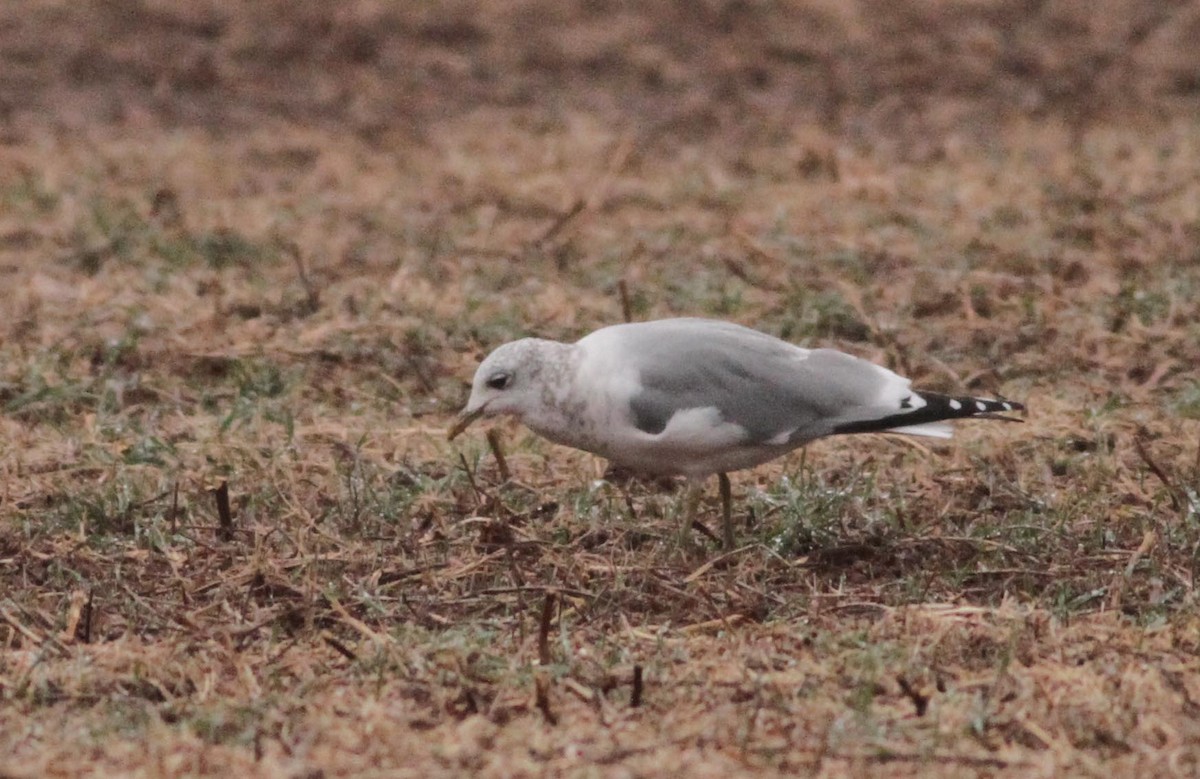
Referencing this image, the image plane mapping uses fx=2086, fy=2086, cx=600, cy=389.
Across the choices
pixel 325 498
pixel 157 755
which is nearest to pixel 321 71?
pixel 325 498

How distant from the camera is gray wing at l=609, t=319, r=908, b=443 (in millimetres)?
4543

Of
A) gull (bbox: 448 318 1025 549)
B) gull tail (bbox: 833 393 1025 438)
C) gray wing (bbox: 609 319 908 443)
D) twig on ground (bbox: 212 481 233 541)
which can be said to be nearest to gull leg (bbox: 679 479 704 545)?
gull (bbox: 448 318 1025 549)

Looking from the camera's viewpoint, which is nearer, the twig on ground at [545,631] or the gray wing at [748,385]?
the twig on ground at [545,631]

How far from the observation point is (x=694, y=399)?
4.54m

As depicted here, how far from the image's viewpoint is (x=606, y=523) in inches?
194

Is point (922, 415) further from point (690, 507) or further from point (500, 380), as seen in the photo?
point (500, 380)

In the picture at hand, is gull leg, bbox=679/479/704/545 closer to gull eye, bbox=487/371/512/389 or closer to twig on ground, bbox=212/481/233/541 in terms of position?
gull eye, bbox=487/371/512/389

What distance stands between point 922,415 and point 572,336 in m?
2.14

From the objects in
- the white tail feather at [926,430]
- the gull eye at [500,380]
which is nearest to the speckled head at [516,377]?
the gull eye at [500,380]

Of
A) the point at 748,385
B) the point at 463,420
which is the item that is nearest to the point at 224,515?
the point at 463,420

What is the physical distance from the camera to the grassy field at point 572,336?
3797 millimetres

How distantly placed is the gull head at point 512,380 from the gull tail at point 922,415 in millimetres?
678

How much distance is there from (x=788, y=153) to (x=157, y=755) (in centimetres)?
594

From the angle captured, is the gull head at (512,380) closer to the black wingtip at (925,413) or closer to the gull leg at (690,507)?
the gull leg at (690,507)
